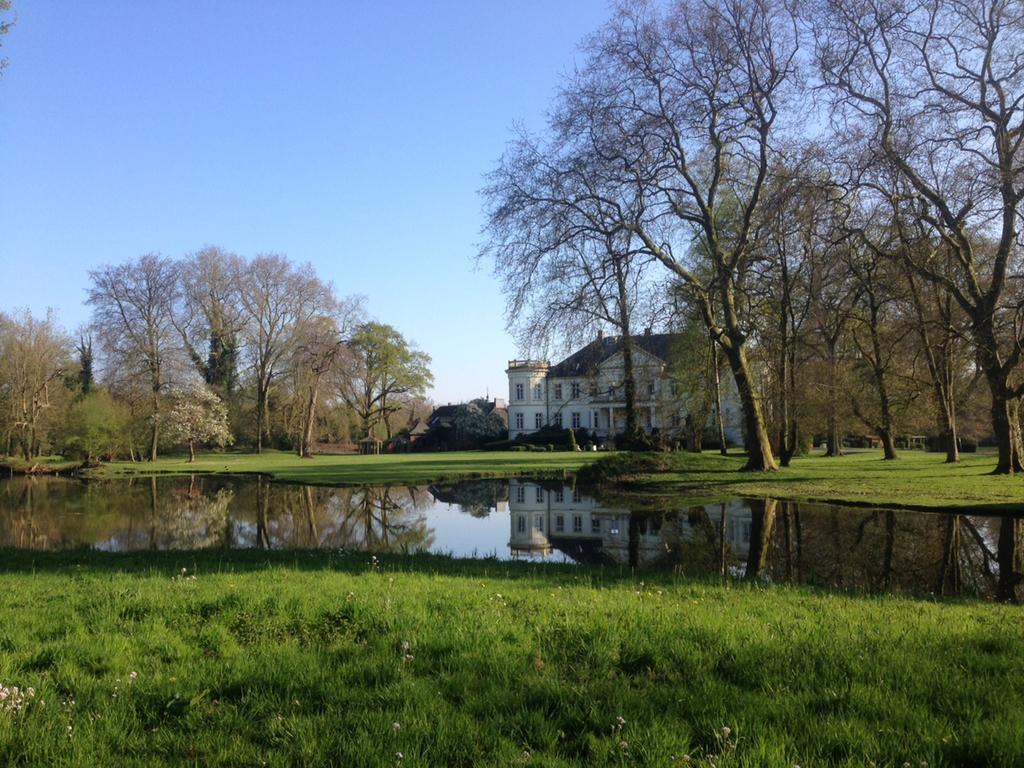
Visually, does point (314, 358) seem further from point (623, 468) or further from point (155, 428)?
point (623, 468)

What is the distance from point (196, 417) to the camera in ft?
160

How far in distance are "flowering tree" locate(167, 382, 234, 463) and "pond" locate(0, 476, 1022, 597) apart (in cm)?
2132

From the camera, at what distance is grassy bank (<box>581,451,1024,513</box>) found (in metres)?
17.6

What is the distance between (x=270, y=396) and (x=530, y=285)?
143ft

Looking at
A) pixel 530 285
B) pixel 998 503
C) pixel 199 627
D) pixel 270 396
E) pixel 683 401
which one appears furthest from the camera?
pixel 270 396

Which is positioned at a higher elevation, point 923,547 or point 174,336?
point 174,336

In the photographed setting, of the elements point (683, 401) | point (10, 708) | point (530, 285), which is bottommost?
point (10, 708)

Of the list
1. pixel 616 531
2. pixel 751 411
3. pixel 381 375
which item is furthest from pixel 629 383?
pixel 381 375

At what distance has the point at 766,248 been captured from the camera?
25516 mm

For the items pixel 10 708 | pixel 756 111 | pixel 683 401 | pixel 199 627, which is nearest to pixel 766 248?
pixel 756 111

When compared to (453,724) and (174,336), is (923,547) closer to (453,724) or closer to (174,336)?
(453,724)

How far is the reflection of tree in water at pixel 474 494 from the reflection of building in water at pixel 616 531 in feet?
3.83

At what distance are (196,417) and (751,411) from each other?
37.5 meters

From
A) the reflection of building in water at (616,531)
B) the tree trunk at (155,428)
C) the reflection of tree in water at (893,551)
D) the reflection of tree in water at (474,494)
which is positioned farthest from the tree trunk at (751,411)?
the tree trunk at (155,428)
